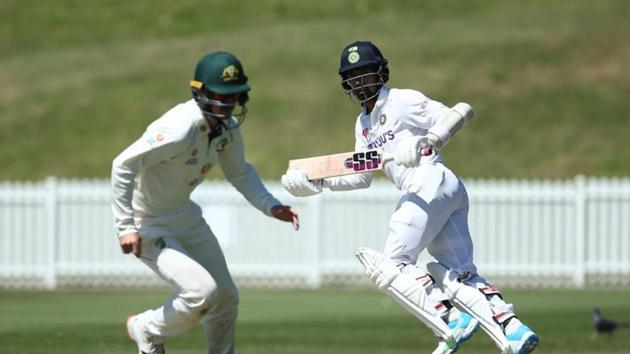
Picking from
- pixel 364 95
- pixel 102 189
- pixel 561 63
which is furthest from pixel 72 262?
pixel 561 63

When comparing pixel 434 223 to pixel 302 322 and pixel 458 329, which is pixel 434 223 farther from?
pixel 302 322

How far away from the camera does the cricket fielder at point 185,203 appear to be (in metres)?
8.12

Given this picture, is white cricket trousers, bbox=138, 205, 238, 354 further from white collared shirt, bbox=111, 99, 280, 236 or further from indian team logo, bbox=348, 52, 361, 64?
indian team logo, bbox=348, 52, 361, 64

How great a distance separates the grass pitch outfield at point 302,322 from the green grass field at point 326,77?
30.9 feet

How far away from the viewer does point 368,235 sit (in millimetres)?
20969

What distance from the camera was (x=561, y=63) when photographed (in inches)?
1310

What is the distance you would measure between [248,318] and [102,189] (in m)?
6.85

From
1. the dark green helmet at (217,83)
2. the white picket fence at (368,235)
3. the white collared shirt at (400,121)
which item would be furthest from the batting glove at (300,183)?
the white picket fence at (368,235)

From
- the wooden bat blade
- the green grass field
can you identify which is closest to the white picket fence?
the green grass field

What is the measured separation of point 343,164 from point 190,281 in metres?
1.32

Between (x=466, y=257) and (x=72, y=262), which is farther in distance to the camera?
(x=72, y=262)

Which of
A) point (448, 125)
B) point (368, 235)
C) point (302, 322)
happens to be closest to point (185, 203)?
point (448, 125)

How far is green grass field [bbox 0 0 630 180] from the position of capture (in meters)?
29.4

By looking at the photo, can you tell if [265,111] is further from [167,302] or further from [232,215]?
[167,302]
